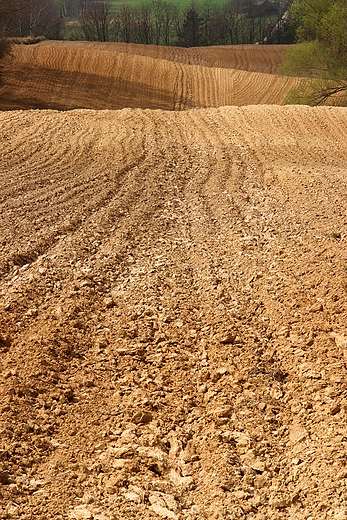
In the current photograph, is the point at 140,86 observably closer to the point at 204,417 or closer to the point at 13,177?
the point at 13,177

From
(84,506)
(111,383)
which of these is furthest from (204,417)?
(84,506)

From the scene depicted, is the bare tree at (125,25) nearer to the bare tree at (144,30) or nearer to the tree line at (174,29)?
the tree line at (174,29)

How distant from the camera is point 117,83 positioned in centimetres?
3036

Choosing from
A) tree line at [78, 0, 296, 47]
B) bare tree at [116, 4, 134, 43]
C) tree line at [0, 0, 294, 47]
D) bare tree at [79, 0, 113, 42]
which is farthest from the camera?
tree line at [78, 0, 296, 47]

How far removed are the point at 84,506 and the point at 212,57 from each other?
4528 cm

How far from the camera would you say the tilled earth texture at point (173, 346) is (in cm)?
331

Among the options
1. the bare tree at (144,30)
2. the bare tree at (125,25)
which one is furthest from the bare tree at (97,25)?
the bare tree at (144,30)

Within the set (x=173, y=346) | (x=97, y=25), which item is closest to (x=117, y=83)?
(x=173, y=346)

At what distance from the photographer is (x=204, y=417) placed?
397 cm

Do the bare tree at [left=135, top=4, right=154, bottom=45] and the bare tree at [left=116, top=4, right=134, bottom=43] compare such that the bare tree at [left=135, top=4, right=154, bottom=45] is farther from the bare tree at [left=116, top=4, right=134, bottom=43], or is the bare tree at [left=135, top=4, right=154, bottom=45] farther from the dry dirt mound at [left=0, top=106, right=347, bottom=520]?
the dry dirt mound at [left=0, top=106, right=347, bottom=520]

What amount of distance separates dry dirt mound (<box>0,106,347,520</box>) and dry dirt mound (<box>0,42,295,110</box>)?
18.8 meters

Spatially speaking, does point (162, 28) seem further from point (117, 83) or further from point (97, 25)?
point (117, 83)

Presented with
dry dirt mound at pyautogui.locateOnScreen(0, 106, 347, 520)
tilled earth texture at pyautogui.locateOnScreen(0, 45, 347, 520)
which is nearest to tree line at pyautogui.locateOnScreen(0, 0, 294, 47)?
dry dirt mound at pyautogui.locateOnScreen(0, 106, 347, 520)

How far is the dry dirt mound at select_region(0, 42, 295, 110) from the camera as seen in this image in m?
27.0
